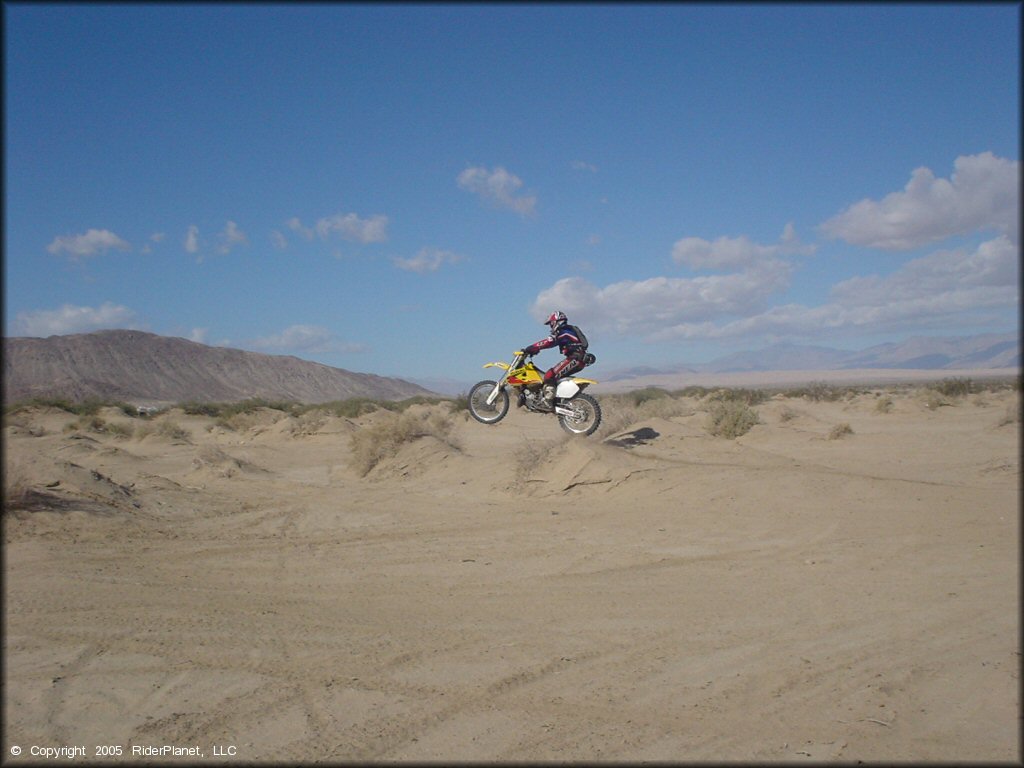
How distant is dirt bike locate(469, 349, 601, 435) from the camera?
44.2 feet

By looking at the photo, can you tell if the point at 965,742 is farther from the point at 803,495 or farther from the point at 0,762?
the point at 803,495

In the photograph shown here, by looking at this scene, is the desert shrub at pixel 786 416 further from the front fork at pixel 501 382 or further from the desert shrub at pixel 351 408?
the desert shrub at pixel 351 408

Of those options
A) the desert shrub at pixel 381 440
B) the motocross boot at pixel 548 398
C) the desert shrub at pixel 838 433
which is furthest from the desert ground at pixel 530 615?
the desert shrub at pixel 838 433

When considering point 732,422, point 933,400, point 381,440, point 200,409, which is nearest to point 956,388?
point 933,400

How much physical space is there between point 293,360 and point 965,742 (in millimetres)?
79294

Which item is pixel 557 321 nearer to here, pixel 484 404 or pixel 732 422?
pixel 484 404

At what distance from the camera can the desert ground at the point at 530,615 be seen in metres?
5.01

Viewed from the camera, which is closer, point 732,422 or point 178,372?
point 732,422

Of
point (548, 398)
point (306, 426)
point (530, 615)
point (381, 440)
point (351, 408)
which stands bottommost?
point (530, 615)

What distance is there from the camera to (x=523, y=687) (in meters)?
5.83

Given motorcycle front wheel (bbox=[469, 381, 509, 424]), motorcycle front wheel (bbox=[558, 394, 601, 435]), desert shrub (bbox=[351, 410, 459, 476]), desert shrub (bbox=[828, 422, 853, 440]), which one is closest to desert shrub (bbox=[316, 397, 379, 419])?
desert shrub (bbox=[351, 410, 459, 476])

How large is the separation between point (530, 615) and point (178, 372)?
64372 millimetres

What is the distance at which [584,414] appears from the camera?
1390 cm

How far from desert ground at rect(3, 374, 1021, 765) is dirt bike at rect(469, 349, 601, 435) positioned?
1.79ft
